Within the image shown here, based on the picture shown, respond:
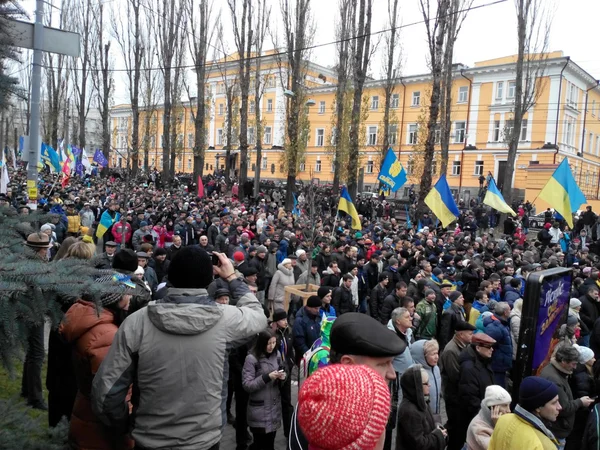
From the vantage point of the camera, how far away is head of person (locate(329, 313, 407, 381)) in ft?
6.89

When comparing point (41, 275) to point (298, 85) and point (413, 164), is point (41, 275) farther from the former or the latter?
point (413, 164)

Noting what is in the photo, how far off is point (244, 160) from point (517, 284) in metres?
24.3

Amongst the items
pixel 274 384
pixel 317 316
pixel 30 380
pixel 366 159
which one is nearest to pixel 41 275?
pixel 274 384

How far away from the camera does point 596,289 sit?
8234 mm

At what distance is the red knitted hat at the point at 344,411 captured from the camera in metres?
1.62

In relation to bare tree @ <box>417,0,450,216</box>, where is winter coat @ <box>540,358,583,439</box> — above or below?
below

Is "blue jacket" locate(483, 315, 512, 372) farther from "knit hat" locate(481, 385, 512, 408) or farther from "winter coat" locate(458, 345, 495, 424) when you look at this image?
"knit hat" locate(481, 385, 512, 408)

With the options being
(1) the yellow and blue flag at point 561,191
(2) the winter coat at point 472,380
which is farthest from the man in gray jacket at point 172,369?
(1) the yellow and blue flag at point 561,191

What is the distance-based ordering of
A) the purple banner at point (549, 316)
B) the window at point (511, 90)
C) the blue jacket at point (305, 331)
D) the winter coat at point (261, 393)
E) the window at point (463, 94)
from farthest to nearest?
the window at point (463, 94) → the window at point (511, 90) → the blue jacket at point (305, 331) → the purple banner at point (549, 316) → the winter coat at point (261, 393)

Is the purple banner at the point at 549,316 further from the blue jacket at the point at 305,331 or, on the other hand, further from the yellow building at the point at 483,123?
the yellow building at the point at 483,123

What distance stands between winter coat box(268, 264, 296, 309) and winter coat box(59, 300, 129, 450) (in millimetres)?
6247

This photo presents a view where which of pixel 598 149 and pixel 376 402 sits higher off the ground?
pixel 598 149

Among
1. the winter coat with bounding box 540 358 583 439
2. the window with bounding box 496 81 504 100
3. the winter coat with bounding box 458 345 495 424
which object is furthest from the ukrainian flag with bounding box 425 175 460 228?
the window with bounding box 496 81 504 100

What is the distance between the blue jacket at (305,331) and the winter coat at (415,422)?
2.15 metres
